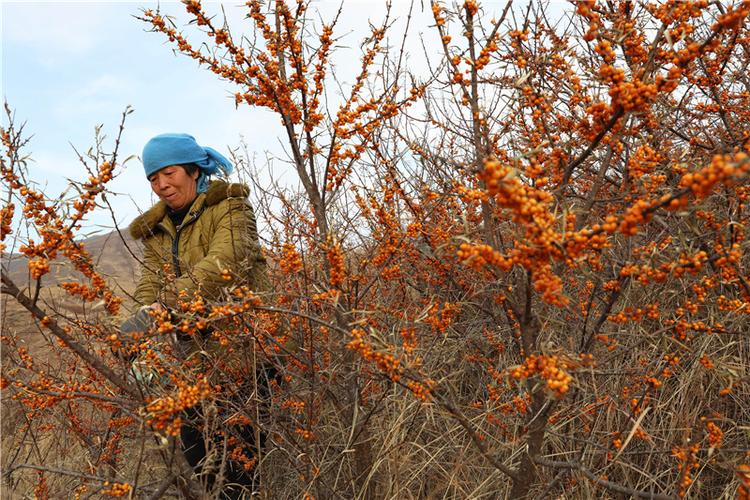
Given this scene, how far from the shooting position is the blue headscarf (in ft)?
9.91

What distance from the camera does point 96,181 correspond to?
1725mm

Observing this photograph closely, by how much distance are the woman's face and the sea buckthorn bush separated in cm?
67

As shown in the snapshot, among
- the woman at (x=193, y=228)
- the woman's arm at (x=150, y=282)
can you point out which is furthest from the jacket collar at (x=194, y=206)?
the woman's arm at (x=150, y=282)

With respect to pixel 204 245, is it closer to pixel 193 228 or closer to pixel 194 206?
pixel 193 228

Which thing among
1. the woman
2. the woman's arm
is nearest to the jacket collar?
the woman

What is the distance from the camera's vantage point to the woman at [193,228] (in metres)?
2.85

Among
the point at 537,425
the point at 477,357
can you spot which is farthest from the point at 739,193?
the point at 477,357

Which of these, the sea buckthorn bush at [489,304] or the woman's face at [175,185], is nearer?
the sea buckthorn bush at [489,304]

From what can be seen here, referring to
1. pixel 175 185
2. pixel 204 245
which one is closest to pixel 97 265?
pixel 204 245

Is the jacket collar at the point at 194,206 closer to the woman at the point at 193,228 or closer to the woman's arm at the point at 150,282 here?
the woman at the point at 193,228

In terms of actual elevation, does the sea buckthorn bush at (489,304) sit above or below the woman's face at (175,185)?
below

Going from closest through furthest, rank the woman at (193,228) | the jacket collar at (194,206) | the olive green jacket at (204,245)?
the olive green jacket at (204,245) < the woman at (193,228) < the jacket collar at (194,206)

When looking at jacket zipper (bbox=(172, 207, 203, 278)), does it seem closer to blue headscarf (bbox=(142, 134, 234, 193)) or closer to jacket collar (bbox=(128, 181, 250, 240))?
jacket collar (bbox=(128, 181, 250, 240))

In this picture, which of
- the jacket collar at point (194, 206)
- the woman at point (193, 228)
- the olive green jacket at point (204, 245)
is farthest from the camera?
the jacket collar at point (194, 206)
